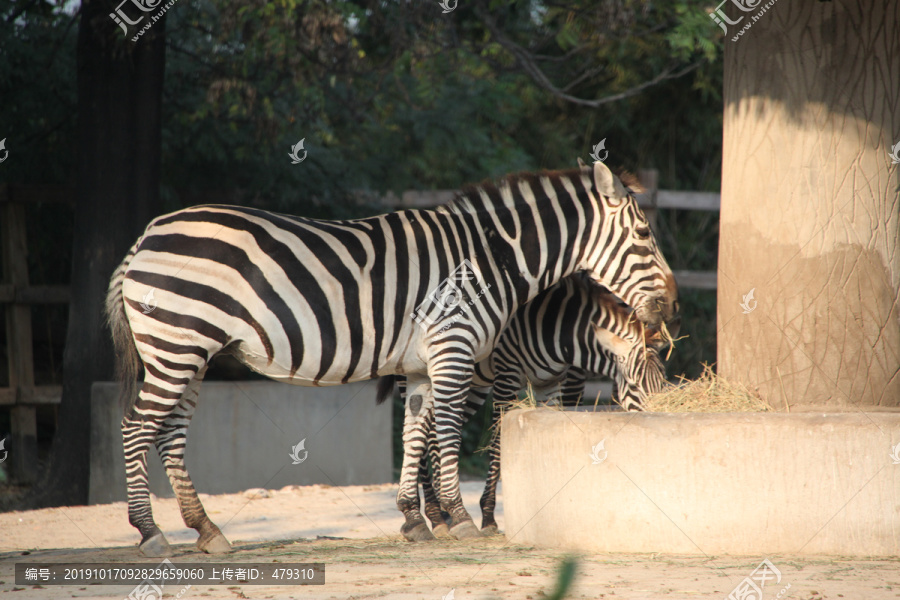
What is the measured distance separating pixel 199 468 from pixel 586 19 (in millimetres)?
5266

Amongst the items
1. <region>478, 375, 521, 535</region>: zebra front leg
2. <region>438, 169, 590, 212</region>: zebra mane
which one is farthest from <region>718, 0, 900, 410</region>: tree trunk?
<region>478, 375, 521, 535</region>: zebra front leg

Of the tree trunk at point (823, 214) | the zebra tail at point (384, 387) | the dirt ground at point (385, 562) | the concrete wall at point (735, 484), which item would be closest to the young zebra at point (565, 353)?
the zebra tail at point (384, 387)

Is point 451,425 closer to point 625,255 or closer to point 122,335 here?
point 625,255

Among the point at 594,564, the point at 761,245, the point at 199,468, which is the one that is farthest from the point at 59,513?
the point at 761,245

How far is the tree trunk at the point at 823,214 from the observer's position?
15.1 feet

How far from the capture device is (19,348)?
324 inches

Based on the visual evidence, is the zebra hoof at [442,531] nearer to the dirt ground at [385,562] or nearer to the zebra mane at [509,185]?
the dirt ground at [385,562]

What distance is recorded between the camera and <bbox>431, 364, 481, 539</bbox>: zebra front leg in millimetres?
5105

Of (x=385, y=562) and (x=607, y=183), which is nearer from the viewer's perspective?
(x=385, y=562)

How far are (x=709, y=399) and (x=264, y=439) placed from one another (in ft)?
14.6

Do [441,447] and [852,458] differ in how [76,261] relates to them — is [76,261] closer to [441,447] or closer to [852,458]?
[441,447]

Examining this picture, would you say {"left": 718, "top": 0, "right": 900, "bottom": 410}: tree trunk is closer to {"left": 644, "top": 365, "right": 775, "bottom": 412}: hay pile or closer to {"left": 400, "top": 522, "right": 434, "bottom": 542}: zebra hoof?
{"left": 644, "top": 365, "right": 775, "bottom": 412}: hay pile

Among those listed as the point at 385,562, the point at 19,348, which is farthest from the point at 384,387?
the point at 19,348

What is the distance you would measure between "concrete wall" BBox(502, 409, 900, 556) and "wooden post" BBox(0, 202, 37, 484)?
5770 mm
